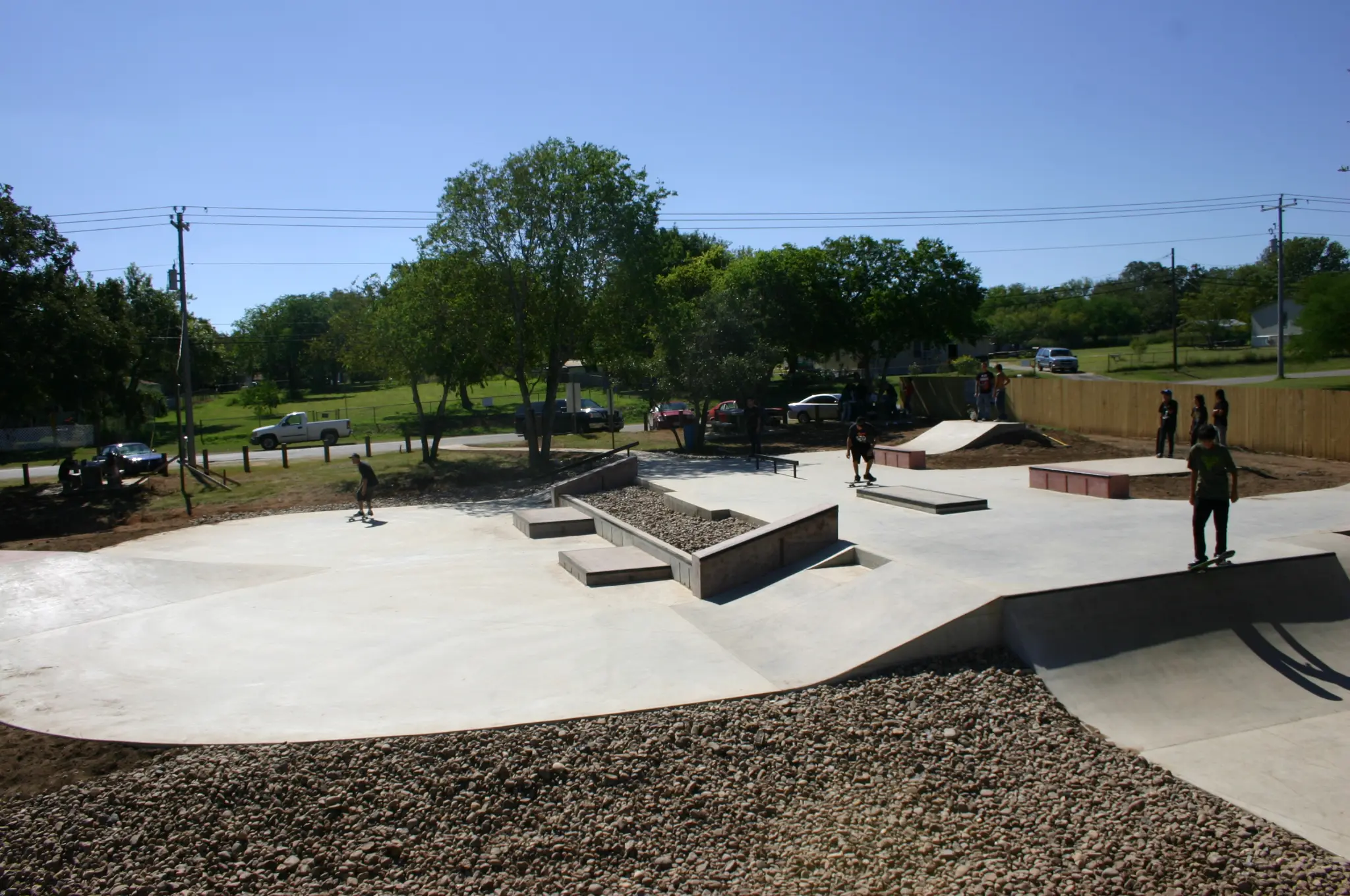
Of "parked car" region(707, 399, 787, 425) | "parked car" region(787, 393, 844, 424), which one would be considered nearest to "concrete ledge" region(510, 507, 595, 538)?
"parked car" region(707, 399, 787, 425)

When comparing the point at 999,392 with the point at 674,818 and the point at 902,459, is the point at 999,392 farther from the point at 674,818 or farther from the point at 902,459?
the point at 674,818

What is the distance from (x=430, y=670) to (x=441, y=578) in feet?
14.2

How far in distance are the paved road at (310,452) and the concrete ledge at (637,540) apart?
19.3 metres

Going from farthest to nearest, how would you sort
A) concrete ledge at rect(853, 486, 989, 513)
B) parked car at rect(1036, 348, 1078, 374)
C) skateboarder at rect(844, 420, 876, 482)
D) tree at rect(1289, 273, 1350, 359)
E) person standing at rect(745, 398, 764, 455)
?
parked car at rect(1036, 348, 1078, 374) → tree at rect(1289, 273, 1350, 359) → person standing at rect(745, 398, 764, 455) → skateboarder at rect(844, 420, 876, 482) → concrete ledge at rect(853, 486, 989, 513)

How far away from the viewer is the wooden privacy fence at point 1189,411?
21.3 metres

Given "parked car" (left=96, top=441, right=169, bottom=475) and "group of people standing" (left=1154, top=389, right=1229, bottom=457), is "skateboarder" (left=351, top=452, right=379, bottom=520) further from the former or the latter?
"group of people standing" (left=1154, top=389, right=1229, bottom=457)

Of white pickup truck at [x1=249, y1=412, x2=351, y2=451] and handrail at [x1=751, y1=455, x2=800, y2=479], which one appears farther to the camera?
white pickup truck at [x1=249, y1=412, x2=351, y2=451]

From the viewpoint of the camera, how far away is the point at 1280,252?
4569 centimetres

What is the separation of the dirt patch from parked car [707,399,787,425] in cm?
2730

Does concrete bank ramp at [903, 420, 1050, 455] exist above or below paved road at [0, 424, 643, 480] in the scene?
above

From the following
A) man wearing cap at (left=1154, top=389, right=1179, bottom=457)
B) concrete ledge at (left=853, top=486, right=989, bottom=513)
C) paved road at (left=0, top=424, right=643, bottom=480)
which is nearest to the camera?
concrete ledge at (left=853, top=486, right=989, bottom=513)

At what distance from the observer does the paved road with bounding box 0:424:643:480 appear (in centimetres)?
3478

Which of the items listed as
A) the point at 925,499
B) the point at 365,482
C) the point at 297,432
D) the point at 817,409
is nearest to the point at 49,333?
the point at 365,482

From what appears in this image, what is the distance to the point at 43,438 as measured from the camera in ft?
162
